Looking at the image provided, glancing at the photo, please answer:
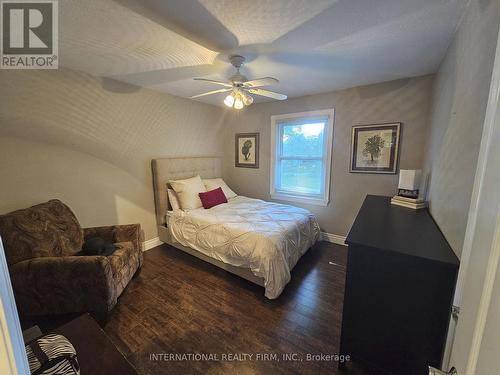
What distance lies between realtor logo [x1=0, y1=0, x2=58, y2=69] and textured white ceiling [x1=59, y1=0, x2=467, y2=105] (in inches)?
2.8

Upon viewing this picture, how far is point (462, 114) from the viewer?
123 cm

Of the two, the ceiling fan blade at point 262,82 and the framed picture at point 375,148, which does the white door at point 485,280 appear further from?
the framed picture at point 375,148

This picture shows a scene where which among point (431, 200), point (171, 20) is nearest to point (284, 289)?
point (431, 200)

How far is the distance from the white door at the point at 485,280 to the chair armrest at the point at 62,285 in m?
2.15

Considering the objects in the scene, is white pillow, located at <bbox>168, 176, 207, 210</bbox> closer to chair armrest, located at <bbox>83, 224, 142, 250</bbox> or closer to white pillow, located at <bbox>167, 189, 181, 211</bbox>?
white pillow, located at <bbox>167, 189, 181, 211</bbox>

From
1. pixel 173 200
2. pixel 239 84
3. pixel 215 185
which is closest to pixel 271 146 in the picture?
pixel 215 185

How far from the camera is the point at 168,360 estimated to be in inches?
59.0

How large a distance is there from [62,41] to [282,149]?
3.01 meters

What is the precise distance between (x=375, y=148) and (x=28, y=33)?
367 centimetres

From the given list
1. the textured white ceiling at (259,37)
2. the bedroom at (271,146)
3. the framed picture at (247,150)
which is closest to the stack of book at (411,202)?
the bedroom at (271,146)

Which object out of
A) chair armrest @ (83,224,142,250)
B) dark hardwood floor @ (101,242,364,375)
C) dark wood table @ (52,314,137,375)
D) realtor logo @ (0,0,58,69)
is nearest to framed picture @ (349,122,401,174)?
dark hardwood floor @ (101,242,364,375)

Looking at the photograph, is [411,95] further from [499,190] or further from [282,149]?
[499,190]

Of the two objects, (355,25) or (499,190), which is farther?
(355,25)

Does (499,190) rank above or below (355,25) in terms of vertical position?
below
